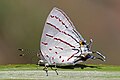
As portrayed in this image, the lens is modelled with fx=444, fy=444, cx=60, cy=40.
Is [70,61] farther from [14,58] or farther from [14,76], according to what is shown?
[14,58]

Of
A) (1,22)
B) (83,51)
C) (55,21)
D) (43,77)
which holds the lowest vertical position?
(43,77)

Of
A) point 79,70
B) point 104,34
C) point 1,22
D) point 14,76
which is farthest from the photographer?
point 104,34

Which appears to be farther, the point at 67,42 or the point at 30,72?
the point at 67,42

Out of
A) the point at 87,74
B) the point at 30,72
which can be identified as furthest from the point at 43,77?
the point at 87,74

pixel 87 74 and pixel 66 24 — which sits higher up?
pixel 66 24

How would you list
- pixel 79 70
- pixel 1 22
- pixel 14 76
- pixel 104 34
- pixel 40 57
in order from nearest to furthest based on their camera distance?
1. pixel 14 76
2. pixel 79 70
3. pixel 40 57
4. pixel 1 22
5. pixel 104 34
